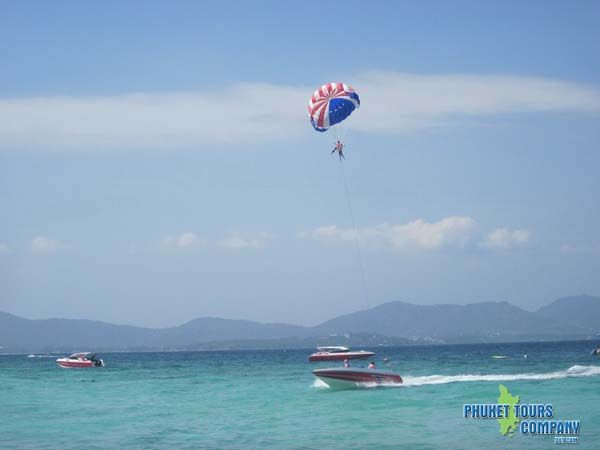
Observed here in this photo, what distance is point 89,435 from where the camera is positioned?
1143 inches

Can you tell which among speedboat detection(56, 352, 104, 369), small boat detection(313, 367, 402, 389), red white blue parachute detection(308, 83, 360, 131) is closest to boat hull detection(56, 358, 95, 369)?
speedboat detection(56, 352, 104, 369)

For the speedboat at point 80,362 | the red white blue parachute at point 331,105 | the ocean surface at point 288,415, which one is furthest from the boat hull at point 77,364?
the red white blue parachute at point 331,105

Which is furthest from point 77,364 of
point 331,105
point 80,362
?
point 331,105

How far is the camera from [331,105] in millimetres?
39594

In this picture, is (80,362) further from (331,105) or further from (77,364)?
(331,105)

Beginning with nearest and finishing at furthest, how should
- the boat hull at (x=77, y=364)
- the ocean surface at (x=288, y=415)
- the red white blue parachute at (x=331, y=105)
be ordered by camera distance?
1. the ocean surface at (x=288, y=415)
2. the red white blue parachute at (x=331, y=105)
3. the boat hull at (x=77, y=364)

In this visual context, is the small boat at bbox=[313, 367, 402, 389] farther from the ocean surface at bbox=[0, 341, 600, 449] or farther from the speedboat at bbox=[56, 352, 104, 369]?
the speedboat at bbox=[56, 352, 104, 369]

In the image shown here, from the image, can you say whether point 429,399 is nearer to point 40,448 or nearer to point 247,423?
point 247,423

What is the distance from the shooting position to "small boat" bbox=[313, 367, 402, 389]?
4138 cm

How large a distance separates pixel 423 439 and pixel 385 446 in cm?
172

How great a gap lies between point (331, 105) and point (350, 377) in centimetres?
1402

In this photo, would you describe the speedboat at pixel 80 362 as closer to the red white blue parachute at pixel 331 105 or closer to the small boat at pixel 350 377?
the small boat at pixel 350 377

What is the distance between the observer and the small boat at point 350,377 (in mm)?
41375

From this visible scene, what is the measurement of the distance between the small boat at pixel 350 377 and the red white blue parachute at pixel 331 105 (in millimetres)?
12558
